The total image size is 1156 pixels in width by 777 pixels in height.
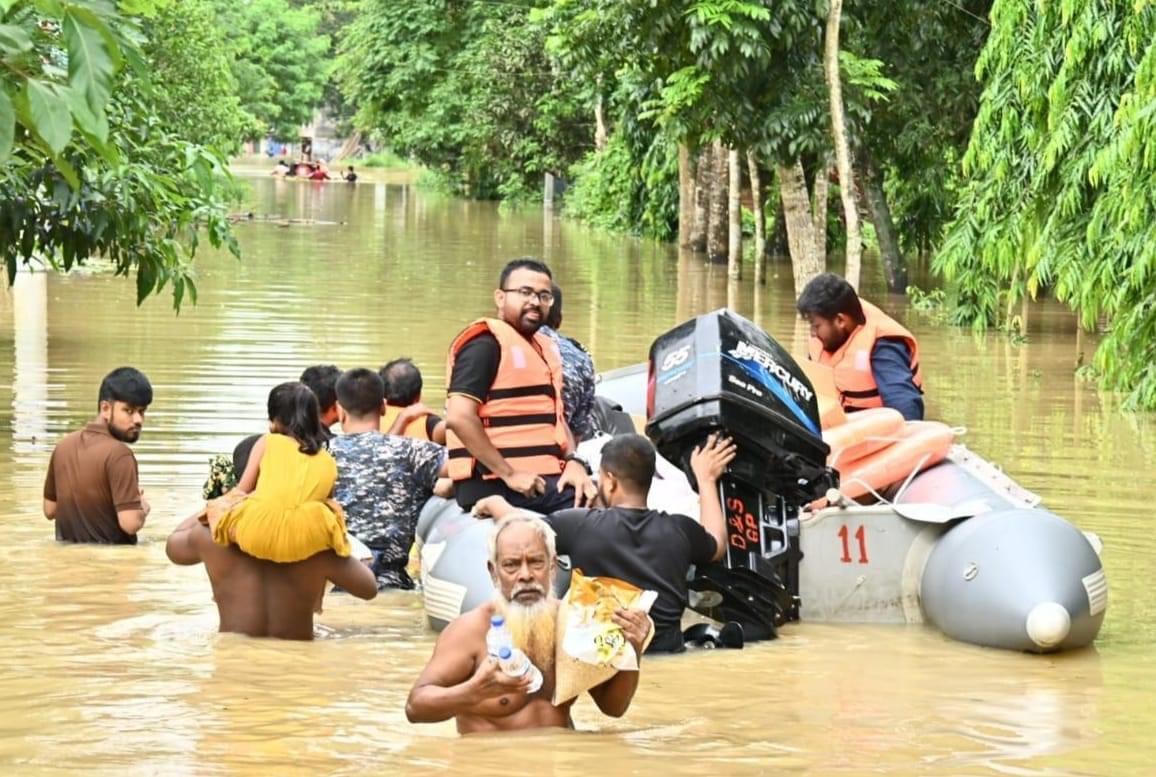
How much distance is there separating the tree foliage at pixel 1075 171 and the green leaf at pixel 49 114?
1310 cm

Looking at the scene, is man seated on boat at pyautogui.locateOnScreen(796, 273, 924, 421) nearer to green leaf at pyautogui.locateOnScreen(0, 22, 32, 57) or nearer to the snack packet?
the snack packet

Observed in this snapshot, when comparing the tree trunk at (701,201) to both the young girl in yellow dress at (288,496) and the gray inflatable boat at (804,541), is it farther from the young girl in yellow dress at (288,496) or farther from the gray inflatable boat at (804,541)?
the young girl in yellow dress at (288,496)

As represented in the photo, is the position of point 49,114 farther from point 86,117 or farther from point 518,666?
point 518,666

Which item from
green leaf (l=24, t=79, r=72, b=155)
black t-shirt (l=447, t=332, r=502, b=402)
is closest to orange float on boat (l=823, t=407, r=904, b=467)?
black t-shirt (l=447, t=332, r=502, b=402)

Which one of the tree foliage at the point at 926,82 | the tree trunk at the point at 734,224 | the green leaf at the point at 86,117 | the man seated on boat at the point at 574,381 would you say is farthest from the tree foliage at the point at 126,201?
the tree trunk at the point at 734,224

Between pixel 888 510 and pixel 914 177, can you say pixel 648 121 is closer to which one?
pixel 914 177

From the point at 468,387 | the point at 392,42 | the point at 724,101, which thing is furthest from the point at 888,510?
the point at 392,42

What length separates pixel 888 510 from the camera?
9180 millimetres

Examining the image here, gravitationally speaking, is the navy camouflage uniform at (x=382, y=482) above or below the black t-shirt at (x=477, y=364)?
below

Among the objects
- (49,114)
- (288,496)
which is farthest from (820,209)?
(49,114)

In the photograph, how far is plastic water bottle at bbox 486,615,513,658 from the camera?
5.98 metres

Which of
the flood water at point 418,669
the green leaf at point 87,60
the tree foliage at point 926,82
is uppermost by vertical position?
the tree foliage at point 926,82

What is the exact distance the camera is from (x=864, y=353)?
396 inches

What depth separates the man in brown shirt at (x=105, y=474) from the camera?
973 centimetres
